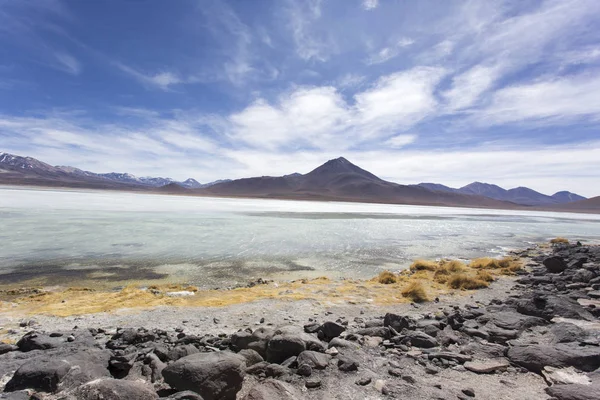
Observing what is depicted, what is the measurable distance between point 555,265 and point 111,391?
1498 centimetres

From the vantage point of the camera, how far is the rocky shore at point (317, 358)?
3346 millimetres

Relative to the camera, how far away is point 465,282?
397 inches

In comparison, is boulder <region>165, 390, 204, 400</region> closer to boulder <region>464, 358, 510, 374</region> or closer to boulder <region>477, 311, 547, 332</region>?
boulder <region>464, 358, 510, 374</region>

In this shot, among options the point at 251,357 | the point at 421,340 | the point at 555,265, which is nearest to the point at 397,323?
the point at 421,340

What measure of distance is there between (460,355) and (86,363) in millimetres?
4829

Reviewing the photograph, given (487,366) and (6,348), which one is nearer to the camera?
(487,366)

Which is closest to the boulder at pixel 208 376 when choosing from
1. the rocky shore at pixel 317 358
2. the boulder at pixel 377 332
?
the rocky shore at pixel 317 358

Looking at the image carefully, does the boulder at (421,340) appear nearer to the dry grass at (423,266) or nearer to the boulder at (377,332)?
the boulder at (377,332)

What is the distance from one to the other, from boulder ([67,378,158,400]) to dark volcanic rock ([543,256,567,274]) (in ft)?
47.4

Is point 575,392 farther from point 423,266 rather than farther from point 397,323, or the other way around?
point 423,266

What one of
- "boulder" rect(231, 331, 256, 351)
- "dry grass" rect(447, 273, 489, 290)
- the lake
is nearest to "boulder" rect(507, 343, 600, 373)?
"boulder" rect(231, 331, 256, 351)

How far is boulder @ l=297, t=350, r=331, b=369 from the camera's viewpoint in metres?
3.97

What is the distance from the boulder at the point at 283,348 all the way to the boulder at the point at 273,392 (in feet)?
2.46

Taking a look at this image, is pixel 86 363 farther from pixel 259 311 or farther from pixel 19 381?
pixel 259 311
